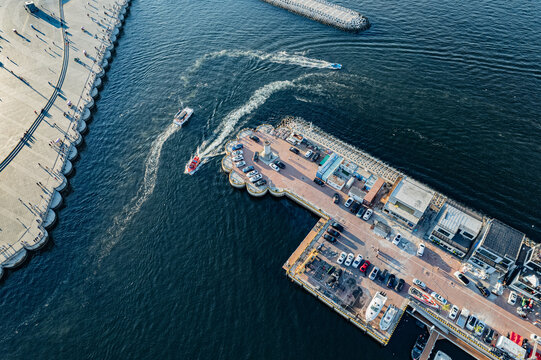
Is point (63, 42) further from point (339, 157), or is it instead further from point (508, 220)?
point (508, 220)

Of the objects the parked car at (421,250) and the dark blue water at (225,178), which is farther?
the parked car at (421,250)

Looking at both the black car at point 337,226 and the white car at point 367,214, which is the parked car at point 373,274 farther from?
the white car at point 367,214

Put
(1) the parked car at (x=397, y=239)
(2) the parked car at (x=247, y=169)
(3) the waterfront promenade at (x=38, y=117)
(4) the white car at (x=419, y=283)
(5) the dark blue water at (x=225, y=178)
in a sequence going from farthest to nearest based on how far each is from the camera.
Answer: (2) the parked car at (x=247, y=169) → (3) the waterfront promenade at (x=38, y=117) → (1) the parked car at (x=397, y=239) → (4) the white car at (x=419, y=283) → (5) the dark blue water at (x=225, y=178)

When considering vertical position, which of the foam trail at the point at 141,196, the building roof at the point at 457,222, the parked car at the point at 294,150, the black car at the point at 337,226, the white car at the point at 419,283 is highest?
the building roof at the point at 457,222

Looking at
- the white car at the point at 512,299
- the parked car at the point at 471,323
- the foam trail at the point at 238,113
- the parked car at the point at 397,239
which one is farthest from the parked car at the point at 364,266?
the foam trail at the point at 238,113

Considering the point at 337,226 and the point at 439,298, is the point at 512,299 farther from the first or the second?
the point at 337,226

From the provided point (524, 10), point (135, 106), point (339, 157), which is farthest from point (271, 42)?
point (524, 10)

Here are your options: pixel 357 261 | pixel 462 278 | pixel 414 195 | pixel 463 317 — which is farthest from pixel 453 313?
pixel 414 195
